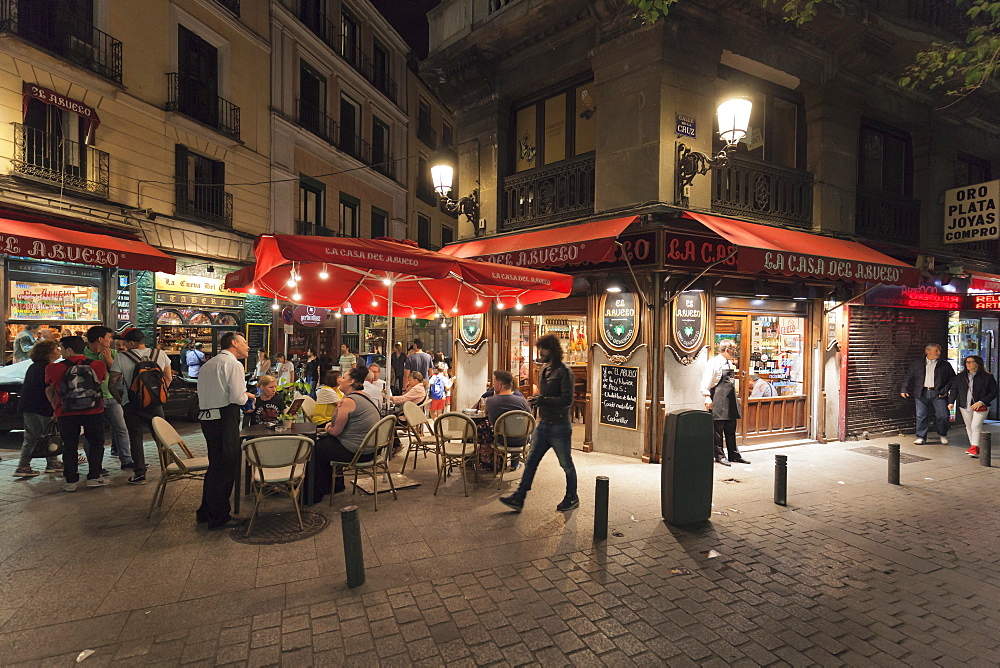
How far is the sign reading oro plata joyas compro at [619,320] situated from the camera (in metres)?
8.30

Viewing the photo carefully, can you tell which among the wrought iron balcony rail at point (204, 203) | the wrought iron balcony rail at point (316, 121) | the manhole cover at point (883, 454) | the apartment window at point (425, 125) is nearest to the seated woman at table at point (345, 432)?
the manhole cover at point (883, 454)

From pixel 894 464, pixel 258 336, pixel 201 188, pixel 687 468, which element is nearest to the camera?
pixel 687 468

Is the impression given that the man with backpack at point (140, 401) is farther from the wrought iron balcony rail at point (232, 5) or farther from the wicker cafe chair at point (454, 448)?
the wrought iron balcony rail at point (232, 5)

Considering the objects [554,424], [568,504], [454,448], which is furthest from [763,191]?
[454,448]

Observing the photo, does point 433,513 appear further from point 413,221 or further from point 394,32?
point 394,32

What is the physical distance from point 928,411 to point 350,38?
920 inches

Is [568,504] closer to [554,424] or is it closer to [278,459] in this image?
[554,424]

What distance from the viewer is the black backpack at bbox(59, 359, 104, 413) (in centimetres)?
607

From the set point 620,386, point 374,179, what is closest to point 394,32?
point 374,179

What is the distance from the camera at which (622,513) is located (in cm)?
575

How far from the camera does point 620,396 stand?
8477mm

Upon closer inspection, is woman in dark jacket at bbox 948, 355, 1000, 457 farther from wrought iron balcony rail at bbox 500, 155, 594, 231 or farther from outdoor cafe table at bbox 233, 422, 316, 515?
outdoor cafe table at bbox 233, 422, 316, 515

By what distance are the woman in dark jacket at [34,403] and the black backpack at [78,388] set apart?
0.67 m

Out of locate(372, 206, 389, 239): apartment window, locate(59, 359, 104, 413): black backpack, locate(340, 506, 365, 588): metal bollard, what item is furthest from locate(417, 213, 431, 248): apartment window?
locate(340, 506, 365, 588): metal bollard
